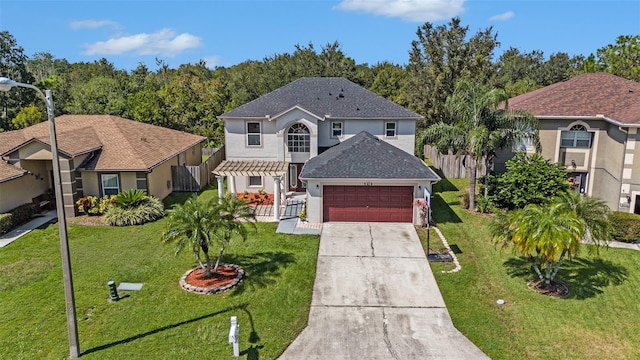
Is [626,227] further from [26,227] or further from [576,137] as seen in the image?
[26,227]

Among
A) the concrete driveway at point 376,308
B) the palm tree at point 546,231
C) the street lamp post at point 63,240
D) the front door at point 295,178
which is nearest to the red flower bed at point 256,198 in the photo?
the front door at point 295,178

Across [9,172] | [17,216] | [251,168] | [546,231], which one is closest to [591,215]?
[546,231]

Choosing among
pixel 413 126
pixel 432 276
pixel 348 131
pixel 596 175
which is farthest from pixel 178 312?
pixel 596 175

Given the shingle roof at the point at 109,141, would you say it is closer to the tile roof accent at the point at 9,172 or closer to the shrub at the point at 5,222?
the tile roof accent at the point at 9,172

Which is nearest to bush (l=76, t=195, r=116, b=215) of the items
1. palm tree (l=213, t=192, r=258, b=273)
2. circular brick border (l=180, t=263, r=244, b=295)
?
circular brick border (l=180, t=263, r=244, b=295)

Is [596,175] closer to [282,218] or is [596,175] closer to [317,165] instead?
[317,165]

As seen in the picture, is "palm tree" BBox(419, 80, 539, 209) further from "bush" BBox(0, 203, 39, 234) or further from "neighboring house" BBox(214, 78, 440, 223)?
"bush" BBox(0, 203, 39, 234)
